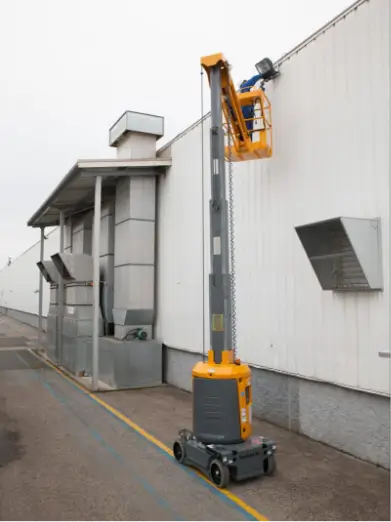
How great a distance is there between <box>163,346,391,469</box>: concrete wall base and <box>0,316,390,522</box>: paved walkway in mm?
192

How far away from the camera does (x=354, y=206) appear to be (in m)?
6.20

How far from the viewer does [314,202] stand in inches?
274

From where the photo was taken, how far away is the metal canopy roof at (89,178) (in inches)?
442

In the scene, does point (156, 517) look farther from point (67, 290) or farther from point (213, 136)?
point (67, 290)

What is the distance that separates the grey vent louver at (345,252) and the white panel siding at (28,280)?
2008cm

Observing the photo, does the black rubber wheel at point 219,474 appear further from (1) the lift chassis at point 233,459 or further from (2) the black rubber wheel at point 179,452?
(2) the black rubber wheel at point 179,452

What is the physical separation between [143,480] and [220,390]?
4.90 ft

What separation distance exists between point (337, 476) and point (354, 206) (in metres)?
3.54

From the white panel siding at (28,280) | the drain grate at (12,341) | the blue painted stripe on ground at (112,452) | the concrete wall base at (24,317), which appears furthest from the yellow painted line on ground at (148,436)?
the concrete wall base at (24,317)

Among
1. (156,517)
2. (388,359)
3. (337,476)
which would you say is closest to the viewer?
(388,359)

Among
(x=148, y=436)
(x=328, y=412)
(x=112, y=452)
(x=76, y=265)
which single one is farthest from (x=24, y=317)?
(x=328, y=412)

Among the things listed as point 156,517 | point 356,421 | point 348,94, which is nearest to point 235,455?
A: point 156,517

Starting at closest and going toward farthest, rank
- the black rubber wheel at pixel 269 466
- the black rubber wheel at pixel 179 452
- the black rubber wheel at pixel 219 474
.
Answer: the black rubber wheel at pixel 219 474 < the black rubber wheel at pixel 269 466 < the black rubber wheel at pixel 179 452

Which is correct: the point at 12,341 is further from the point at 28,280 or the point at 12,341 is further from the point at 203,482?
the point at 203,482
